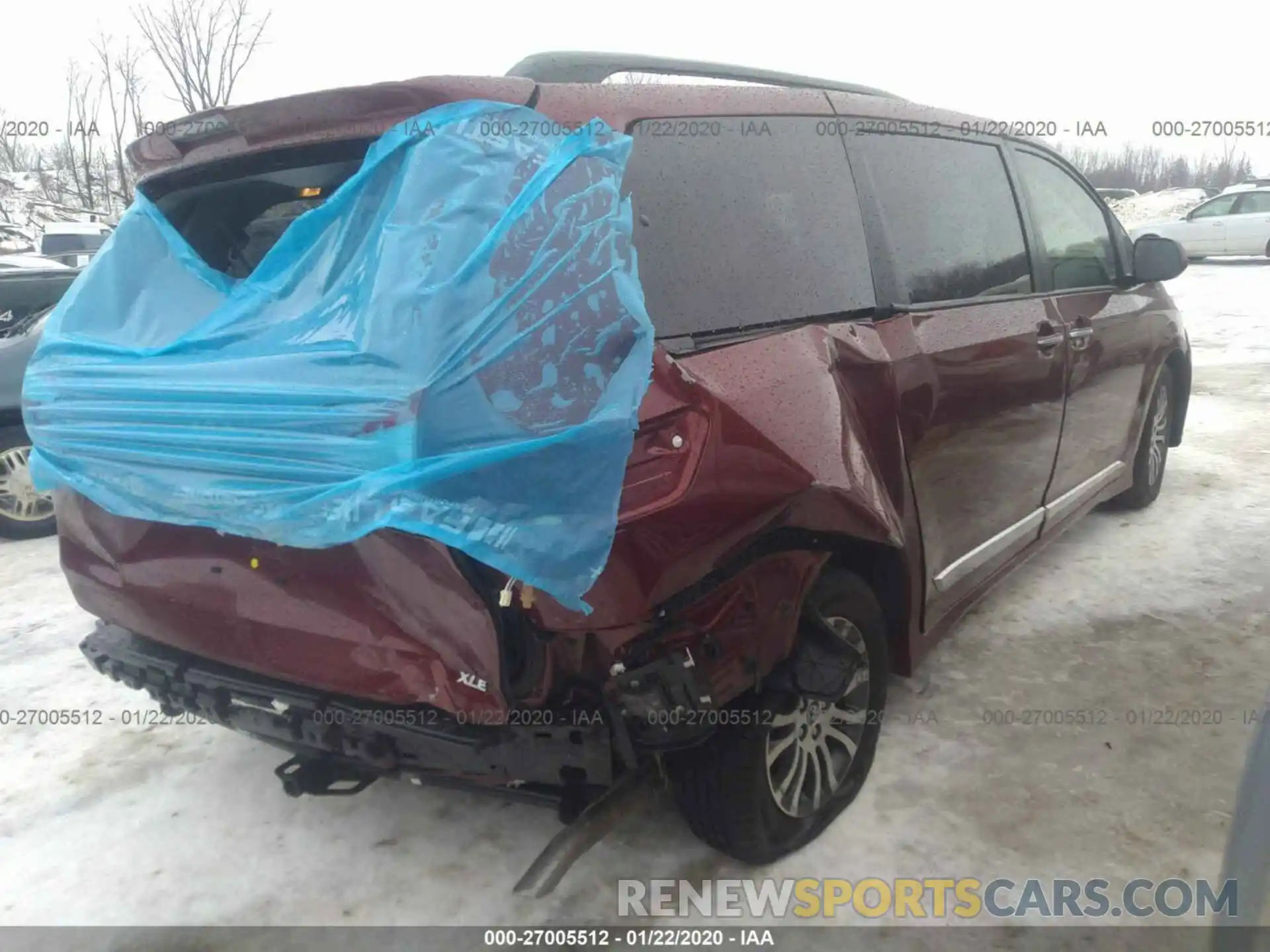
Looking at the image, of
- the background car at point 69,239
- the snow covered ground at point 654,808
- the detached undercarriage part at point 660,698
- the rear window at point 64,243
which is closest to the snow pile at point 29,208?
the background car at point 69,239

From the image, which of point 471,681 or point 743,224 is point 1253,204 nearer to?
point 743,224

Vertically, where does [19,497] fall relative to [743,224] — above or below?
below

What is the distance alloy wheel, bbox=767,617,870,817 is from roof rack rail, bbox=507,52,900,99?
1520 mm

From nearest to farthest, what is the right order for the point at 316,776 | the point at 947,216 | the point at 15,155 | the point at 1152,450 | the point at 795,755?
1. the point at 316,776
2. the point at 795,755
3. the point at 947,216
4. the point at 1152,450
5. the point at 15,155

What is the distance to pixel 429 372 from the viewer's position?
5.67 feet

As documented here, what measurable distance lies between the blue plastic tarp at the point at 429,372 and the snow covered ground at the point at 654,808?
3.62 ft

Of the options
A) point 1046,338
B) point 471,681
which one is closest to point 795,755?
point 471,681

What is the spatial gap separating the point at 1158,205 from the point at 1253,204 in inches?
526

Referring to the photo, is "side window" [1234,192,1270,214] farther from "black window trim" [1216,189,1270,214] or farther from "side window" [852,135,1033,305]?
"side window" [852,135,1033,305]

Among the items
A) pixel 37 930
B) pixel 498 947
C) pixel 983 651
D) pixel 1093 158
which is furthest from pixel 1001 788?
pixel 1093 158

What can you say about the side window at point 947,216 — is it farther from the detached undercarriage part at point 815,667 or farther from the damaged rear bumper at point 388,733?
the damaged rear bumper at point 388,733

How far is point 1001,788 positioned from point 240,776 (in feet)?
7.72

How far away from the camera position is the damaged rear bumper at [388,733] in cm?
196

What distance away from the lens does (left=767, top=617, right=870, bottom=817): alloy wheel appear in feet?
8.04
